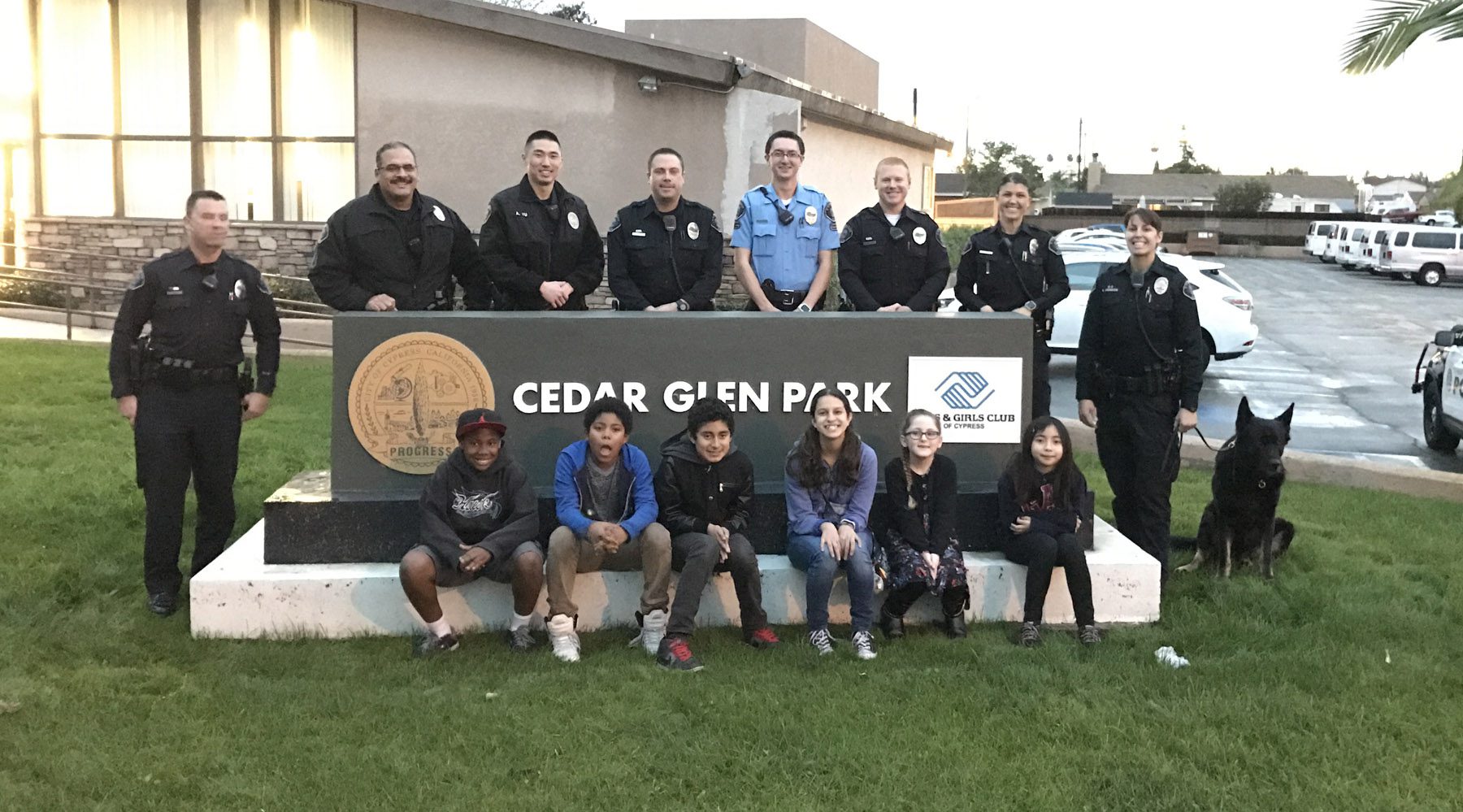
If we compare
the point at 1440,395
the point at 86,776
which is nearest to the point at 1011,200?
the point at 86,776

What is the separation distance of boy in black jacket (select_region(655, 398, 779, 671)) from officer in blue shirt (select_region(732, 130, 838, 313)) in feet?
4.32

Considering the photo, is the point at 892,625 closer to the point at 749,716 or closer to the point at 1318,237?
the point at 749,716

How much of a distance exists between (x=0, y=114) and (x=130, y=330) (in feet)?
48.9

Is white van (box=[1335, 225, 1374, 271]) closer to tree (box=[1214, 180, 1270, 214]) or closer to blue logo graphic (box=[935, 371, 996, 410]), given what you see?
tree (box=[1214, 180, 1270, 214])

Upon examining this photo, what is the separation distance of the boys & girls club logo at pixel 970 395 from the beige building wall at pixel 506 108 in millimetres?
10919

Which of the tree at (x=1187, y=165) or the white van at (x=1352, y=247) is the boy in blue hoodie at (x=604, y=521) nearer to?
the white van at (x=1352, y=247)

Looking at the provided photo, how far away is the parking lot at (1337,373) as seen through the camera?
11.8m

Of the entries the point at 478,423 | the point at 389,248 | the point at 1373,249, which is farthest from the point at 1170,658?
the point at 1373,249

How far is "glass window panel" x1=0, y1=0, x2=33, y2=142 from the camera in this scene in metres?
17.5

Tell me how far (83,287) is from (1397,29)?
15.2 m

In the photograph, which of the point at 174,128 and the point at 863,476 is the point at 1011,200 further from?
the point at 174,128

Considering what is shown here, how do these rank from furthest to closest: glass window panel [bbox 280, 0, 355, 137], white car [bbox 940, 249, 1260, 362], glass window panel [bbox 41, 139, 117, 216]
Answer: glass window panel [bbox 41, 139, 117, 216] < glass window panel [bbox 280, 0, 355, 137] < white car [bbox 940, 249, 1260, 362]

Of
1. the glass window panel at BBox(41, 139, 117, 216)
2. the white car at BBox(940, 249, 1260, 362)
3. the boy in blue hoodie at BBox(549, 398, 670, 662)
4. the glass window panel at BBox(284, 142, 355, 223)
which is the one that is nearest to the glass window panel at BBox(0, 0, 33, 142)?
the glass window panel at BBox(41, 139, 117, 216)

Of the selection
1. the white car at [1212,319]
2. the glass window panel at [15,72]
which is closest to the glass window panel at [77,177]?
the glass window panel at [15,72]
